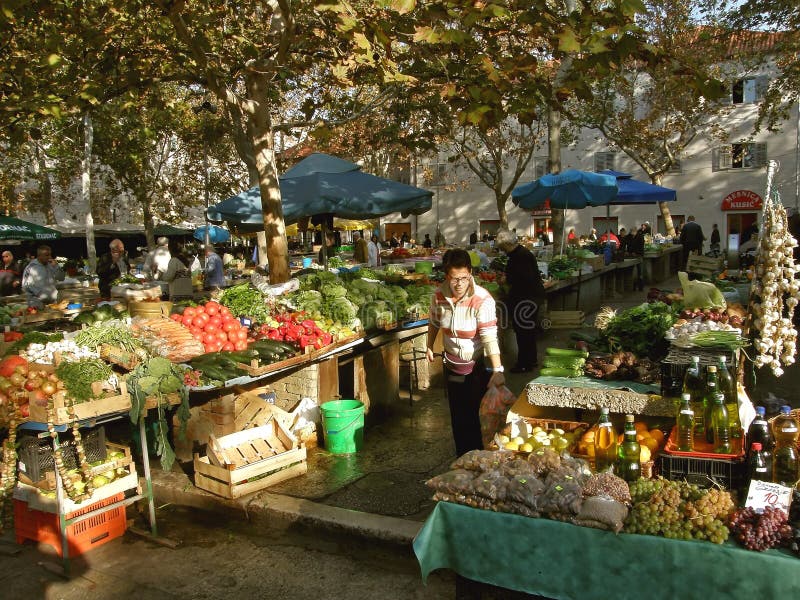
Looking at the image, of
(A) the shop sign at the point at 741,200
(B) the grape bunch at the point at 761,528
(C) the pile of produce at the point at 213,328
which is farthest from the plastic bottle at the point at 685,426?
(A) the shop sign at the point at 741,200

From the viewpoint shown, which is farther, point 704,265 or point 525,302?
point 704,265

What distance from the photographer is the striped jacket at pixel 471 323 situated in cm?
508

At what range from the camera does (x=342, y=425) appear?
6.34 meters

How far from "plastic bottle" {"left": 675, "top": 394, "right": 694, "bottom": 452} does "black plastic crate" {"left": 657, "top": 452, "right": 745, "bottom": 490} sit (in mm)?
85

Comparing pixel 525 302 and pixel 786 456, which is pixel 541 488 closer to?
pixel 786 456

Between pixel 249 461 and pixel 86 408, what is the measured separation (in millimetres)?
1443

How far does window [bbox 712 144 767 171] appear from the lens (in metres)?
32.9

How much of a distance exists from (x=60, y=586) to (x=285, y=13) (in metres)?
5.38

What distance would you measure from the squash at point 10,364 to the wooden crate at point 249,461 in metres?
1.60

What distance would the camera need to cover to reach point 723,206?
33781 mm

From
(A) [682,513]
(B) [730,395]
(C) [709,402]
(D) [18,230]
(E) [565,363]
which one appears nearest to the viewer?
(A) [682,513]

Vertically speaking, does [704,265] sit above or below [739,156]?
below

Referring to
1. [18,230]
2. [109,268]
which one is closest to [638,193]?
[109,268]

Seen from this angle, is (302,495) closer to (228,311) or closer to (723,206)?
(228,311)
